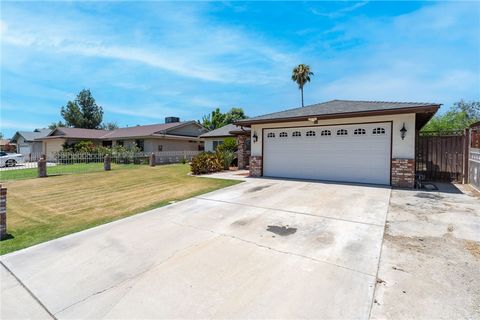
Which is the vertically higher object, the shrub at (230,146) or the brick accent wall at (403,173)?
the shrub at (230,146)

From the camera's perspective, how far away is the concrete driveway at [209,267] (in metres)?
2.71

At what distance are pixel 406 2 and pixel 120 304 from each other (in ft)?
38.4

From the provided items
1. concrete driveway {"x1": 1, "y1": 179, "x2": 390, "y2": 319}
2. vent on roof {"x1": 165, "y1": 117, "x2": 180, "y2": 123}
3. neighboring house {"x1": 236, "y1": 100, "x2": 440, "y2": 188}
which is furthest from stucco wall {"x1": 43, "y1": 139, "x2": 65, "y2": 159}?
concrete driveway {"x1": 1, "y1": 179, "x2": 390, "y2": 319}

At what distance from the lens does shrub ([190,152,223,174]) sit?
14570 mm

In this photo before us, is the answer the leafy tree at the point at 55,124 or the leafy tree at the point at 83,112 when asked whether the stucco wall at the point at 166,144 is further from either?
the leafy tree at the point at 55,124

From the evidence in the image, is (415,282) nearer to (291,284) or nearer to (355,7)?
(291,284)

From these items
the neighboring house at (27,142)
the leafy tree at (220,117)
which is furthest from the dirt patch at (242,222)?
the neighboring house at (27,142)

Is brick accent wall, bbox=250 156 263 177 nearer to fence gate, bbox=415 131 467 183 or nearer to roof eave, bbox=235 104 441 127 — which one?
roof eave, bbox=235 104 441 127

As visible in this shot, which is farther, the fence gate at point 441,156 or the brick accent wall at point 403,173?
the fence gate at point 441,156

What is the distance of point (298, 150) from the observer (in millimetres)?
11781

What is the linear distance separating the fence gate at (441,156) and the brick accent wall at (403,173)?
97.2 inches

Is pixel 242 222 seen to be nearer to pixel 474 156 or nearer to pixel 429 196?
pixel 429 196

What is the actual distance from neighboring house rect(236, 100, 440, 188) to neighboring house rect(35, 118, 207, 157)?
1501cm

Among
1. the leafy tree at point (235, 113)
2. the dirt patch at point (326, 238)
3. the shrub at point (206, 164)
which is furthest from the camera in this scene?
the leafy tree at point (235, 113)
